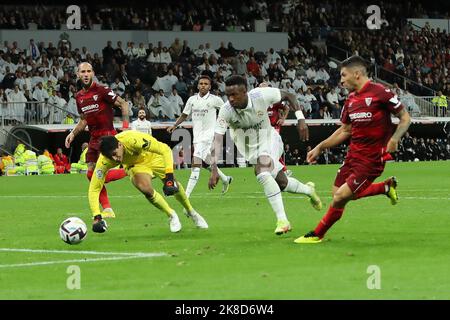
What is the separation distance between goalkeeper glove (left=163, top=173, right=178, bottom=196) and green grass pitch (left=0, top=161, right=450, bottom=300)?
→ 0.65m

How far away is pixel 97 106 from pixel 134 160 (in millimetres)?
3912

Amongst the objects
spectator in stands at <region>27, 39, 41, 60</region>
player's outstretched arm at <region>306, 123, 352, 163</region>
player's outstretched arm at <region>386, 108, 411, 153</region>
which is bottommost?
spectator in stands at <region>27, 39, 41, 60</region>

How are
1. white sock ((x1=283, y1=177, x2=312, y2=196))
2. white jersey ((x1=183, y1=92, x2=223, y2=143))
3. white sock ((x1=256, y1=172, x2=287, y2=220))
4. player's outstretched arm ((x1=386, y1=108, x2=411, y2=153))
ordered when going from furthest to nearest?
1. white jersey ((x1=183, y1=92, x2=223, y2=143))
2. white sock ((x1=283, y1=177, x2=312, y2=196))
3. white sock ((x1=256, y1=172, x2=287, y2=220))
4. player's outstretched arm ((x1=386, y1=108, x2=411, y2=153))

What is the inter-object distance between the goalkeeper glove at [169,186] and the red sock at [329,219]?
217cm

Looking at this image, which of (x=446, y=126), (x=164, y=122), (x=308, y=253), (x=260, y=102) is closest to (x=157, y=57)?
(x=164, y=122)

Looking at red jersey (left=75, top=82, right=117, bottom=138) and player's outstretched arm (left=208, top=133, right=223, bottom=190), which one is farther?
red jersey (left=75, top=82, right=117, bottom=138)

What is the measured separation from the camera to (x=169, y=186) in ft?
49.7

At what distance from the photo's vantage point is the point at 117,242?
49.0 feet

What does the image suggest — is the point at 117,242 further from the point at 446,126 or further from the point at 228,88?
the point at 446,126

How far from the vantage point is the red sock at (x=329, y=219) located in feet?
45.2

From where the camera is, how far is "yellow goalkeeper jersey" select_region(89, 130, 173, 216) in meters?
15.6

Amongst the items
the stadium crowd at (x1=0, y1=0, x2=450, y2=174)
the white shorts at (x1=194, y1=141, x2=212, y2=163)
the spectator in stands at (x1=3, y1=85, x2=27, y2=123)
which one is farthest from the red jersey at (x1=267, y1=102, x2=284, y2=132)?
the spectator in stands at (x1=3, y1=85, x2=27, y2=123)

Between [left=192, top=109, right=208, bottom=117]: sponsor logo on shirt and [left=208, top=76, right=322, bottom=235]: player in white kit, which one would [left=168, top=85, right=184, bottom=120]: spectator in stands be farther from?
[left=208, top=76, right=322, bottom=235]: player in white kit

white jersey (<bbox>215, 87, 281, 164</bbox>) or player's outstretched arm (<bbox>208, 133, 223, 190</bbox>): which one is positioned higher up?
white jersey (<bbox>215, 87, 281, 164</bbox>)
